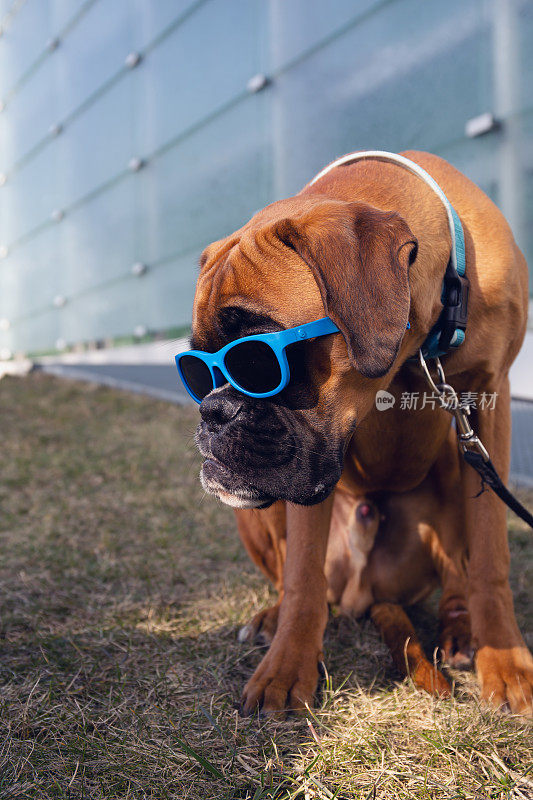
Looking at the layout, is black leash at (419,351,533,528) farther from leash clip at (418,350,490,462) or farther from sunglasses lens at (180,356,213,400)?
sunglasses lens at (180,356,213,400)

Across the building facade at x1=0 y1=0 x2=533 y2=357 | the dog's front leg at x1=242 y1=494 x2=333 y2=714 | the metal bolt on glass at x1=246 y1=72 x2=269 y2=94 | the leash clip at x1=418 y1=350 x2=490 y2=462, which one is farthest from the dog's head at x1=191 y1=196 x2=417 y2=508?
the metal bolt on glass at x1=246 y1=72 x2=269 y2=94

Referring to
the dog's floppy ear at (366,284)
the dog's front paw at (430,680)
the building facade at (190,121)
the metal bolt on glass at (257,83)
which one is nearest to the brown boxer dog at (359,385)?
the dog's floppy ear at (366,284)

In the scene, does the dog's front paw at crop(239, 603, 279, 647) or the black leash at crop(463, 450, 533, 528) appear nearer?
the black leash at crop(463, 450, 533, 528)

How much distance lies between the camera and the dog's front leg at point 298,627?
184cm

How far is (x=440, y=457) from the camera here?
2416 mm

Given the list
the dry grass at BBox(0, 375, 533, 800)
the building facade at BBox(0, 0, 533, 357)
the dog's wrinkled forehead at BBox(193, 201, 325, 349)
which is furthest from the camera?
the building facade at BBox(0, 0, 533, 357)

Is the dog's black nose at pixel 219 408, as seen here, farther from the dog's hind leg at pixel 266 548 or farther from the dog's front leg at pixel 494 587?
the dog's front leg at pixel 494 587

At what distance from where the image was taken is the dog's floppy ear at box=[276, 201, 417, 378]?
1514 millimetres

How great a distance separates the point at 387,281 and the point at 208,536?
2.33m

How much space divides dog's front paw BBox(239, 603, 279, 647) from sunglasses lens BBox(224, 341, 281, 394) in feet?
3.31

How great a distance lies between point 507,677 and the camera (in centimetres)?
192

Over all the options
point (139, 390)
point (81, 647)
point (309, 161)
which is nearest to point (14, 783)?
point (81, 647)

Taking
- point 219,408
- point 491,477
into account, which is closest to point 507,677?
point 491,477

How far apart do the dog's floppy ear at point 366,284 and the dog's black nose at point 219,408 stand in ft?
1.08
